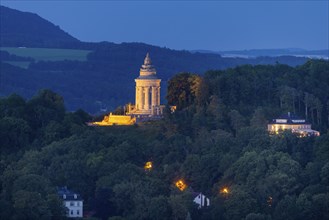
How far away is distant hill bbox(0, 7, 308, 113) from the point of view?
168000 millimetres

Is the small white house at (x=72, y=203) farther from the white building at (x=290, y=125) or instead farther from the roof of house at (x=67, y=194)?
the white building at (x=290, y=125)

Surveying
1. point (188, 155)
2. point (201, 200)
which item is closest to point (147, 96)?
point (188, 155)

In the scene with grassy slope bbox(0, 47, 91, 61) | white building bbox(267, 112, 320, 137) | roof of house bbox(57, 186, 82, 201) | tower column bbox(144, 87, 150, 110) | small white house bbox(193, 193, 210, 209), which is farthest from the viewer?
grassy slope bbox(0, 47, 91, 61)

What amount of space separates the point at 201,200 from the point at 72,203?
5.33m

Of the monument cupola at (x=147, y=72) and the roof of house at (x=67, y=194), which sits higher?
the monument cupola at (x=147, y=72)

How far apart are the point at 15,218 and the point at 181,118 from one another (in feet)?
57.3

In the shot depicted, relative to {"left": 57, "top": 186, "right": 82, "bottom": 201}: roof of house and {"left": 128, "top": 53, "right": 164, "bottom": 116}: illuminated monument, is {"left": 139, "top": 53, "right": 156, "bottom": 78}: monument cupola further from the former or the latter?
{"left": 57, "top": 186, "right": 82, "bottom": 201}: roof of house

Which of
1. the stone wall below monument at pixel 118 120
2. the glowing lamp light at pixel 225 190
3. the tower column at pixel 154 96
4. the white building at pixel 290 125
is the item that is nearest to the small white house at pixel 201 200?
the glowing lamp light at pixel 225 190

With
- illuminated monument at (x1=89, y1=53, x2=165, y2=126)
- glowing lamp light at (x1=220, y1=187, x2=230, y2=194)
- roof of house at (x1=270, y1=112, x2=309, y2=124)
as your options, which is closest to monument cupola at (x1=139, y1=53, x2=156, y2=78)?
illuminated monument at (x1=89, y1=53, x2=165, y2=126)

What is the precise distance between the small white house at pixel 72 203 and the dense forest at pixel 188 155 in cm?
52

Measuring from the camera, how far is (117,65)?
611ft

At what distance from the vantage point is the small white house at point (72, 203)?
82.9 metres

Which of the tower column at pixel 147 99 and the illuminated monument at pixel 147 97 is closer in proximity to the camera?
the illuminated monument at pixel 147 97

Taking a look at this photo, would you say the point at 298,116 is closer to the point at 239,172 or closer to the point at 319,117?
the point at 319,117
